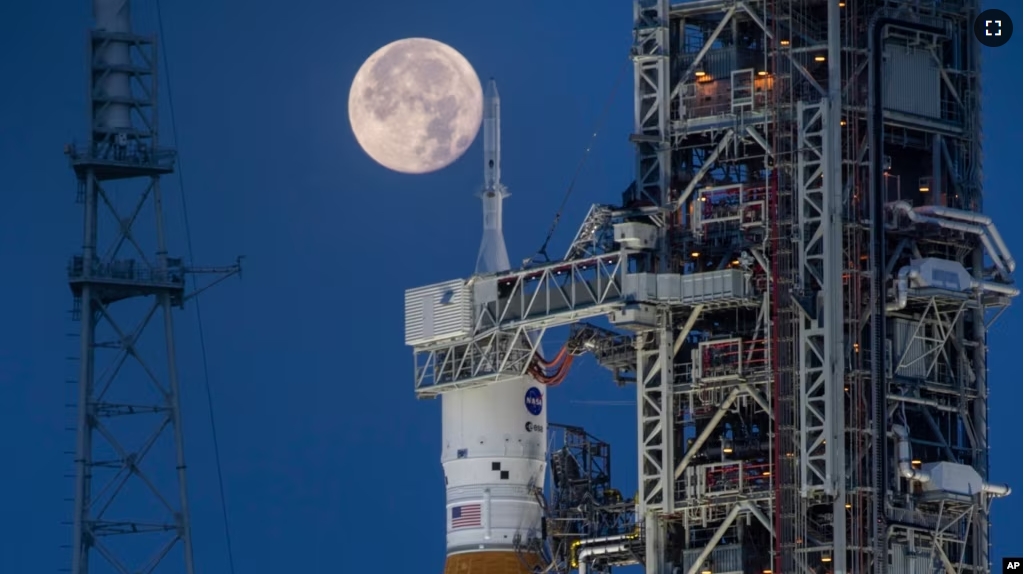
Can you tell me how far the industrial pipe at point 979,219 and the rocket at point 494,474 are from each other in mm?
18057

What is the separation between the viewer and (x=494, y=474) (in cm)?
15362

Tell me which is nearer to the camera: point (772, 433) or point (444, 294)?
point (772, 433)

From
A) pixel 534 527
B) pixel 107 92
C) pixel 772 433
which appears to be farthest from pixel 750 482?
pixel 107 92

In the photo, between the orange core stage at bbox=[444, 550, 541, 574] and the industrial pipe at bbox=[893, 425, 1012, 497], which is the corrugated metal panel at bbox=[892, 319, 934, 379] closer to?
the industrial pipe at bbox=[893, 425, 1012, 497]

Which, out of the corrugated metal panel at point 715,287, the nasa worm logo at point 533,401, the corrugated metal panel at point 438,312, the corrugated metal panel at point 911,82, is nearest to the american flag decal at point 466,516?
the nasa worm logo at point 533,401

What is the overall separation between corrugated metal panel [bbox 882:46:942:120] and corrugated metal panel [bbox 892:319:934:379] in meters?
7.87

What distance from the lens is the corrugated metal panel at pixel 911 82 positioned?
14712 centimetres

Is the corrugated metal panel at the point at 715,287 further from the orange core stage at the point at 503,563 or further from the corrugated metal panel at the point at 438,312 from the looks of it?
the orange core stage at the point at 503,563

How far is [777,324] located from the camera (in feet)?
472

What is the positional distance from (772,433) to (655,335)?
6541 mm

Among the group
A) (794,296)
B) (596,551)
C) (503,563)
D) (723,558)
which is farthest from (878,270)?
(503,563)

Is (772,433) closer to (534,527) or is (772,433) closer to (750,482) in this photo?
(750,482)

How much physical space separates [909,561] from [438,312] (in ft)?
72.5

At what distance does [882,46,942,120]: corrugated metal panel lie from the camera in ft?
483
